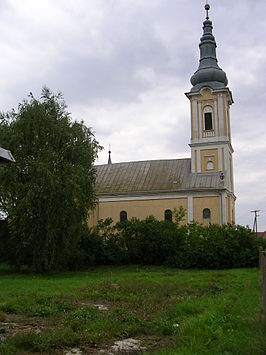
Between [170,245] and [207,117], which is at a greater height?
[207,117]

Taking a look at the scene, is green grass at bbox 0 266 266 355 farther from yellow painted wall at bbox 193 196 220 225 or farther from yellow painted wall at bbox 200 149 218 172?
yellow painted wall at bbox 200 149 218 172

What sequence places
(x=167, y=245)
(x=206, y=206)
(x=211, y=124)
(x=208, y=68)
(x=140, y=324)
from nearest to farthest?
(x=140, y=324)
(x=167, y=245)
(x=206, y=206)
(x=211, y=124)
(x=208, y=68)

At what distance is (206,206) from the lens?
39688mm

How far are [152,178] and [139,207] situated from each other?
308 cm

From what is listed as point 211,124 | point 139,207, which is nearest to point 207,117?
point 211,124

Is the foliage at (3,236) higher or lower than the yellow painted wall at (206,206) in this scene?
lower

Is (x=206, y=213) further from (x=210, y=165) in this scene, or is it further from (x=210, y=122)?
(x=210, y=122)

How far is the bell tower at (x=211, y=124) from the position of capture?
41781 millimetres

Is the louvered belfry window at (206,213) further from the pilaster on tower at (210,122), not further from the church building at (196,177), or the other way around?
the pilaster on tower at (210,122)

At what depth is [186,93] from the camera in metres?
43.9

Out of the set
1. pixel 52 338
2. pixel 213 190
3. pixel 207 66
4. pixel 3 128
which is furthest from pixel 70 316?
pixel 207 66

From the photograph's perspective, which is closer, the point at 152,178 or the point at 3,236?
the point at 3,236

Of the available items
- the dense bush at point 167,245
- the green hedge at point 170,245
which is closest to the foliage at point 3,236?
the dense bush at point 167,245

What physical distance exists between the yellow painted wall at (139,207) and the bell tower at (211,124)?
393 cm
